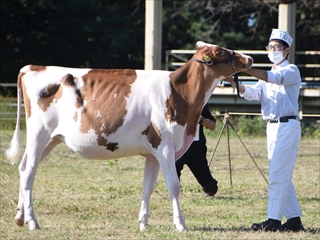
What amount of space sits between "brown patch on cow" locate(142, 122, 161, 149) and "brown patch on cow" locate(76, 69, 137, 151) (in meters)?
0.30

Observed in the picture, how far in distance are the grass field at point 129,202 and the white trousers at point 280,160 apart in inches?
14.3

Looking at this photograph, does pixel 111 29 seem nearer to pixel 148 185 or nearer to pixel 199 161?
pixel 199 161

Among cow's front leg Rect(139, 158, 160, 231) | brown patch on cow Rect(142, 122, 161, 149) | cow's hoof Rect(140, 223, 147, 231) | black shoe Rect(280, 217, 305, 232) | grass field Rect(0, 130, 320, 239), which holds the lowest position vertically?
grass field Rect(0, 130, 320, 239)

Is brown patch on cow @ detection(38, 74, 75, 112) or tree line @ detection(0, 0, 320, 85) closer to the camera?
brown patch on cow @ detection(38, 74, 75, 112)

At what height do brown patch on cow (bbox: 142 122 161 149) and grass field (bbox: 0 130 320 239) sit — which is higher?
brown patch on cow (bbox: 142 122 161 149)

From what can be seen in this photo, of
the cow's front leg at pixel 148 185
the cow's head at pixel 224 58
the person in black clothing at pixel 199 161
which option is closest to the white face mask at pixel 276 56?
the cow's head at pixel 224 58

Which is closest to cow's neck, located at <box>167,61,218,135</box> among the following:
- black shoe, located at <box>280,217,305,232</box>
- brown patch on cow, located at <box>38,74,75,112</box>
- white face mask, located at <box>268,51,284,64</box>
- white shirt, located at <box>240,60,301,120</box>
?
white shirt, located at <box>240,60,301,120</box>

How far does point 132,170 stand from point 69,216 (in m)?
5.22

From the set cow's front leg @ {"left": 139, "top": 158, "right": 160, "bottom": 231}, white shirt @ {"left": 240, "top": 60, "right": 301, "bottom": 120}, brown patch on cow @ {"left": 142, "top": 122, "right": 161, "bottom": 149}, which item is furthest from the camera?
cow's front leg @ {"left": 139, "top": 158, "right": 160, "bottom": 231}

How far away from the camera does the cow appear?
791cm

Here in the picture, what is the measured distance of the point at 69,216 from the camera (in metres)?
9.41

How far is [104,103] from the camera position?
796 cm

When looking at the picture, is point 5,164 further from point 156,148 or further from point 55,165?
point 156,148

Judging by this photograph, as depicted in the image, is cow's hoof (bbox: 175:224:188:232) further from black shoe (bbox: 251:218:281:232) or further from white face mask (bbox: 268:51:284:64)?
white face mask (bbox: 268:51:284:64)
